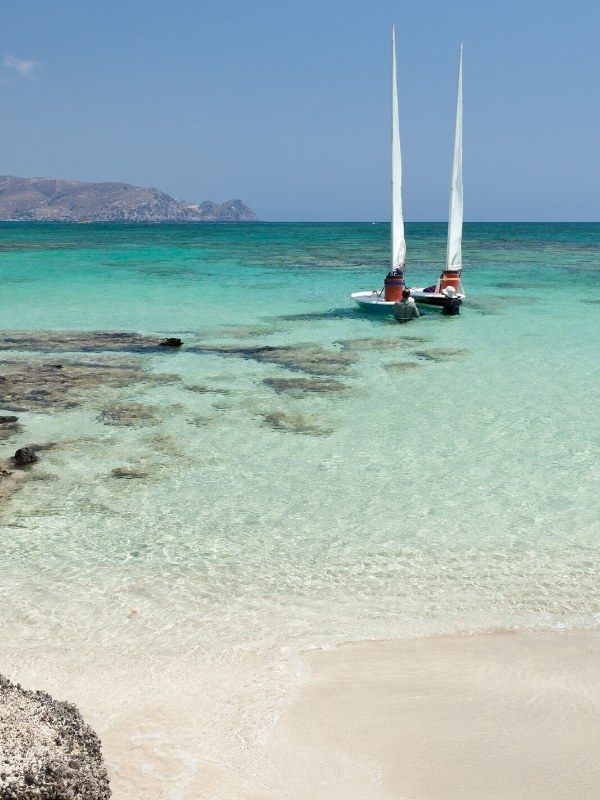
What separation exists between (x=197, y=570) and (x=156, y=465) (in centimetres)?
281

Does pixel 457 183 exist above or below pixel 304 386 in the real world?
above

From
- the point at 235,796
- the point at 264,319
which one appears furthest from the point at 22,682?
the point at 264,319

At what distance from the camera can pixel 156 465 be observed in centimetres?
948

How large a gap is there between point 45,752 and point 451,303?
1985 centimetres

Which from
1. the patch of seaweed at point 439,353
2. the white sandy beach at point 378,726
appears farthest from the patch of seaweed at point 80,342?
the white sandy beach at point 378,726

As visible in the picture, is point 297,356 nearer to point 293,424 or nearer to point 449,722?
point 293,424

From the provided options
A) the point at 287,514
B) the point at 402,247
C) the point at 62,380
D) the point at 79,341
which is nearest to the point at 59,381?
the point at 62,380

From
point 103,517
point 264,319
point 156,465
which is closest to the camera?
point 103,517

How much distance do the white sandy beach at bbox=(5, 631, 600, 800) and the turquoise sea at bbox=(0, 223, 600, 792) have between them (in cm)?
7

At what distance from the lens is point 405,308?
69.7 ft

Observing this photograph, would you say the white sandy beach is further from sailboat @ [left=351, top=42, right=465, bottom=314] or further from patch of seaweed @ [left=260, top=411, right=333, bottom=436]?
sailboat @ [left=351, top=42, right=465, bottom=314]

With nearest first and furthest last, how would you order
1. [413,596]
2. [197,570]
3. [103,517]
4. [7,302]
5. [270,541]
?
[413,596]
[197,570]
[270,541]
[103,517]
[7,302]

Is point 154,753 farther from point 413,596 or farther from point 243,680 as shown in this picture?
point 413,596

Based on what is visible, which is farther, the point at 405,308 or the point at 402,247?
the point at 402,247
